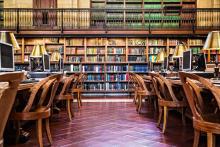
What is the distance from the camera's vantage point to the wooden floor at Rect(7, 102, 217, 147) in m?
2.92

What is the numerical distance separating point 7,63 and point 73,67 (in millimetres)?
6606

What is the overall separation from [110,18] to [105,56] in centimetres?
165

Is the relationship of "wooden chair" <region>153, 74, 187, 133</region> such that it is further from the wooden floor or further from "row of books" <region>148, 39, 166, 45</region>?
"row of books" <region>148, 39, 166, 45</region>

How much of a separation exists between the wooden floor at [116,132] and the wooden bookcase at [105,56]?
5260 mm

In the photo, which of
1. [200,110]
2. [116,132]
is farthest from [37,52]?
[200,110]

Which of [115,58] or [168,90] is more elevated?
[115,58]

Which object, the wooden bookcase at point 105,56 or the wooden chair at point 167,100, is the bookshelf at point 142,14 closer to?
the wooden bookcase at point 105,56

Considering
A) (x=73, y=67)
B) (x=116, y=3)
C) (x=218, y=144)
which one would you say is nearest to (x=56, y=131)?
(x=218, y=144)

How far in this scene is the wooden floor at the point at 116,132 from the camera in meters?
2.92

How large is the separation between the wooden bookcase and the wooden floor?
526 cm

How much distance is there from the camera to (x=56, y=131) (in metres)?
3.54

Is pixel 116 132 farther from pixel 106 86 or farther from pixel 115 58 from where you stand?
pixel 115 58

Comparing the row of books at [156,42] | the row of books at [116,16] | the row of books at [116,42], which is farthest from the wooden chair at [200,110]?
the row of books at [116,16]

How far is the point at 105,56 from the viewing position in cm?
1001
